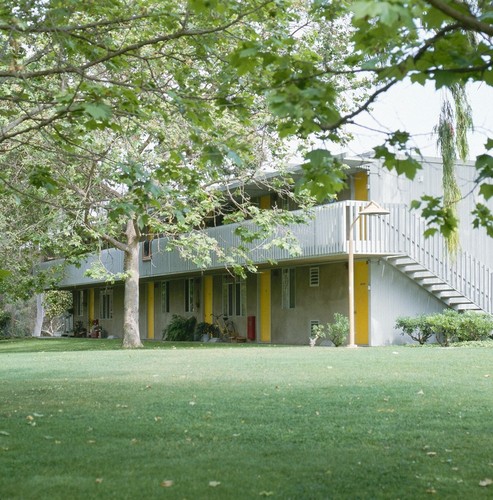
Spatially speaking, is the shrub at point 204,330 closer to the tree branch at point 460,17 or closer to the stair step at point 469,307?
the stair step at point 469,307

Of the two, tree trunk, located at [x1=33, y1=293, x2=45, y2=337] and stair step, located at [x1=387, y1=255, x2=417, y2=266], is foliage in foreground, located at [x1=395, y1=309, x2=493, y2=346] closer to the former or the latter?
stair step, located at [x1=387, y1=255, x2=417, y2=266]

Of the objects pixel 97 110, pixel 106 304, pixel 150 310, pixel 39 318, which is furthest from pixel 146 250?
pixel 97 110

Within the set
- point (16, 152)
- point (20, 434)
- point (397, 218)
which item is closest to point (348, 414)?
point (20, 434)

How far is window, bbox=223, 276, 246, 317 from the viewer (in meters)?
34.3

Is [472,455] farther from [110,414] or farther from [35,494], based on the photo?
[110,414]

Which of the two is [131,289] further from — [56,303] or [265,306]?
[56,303]

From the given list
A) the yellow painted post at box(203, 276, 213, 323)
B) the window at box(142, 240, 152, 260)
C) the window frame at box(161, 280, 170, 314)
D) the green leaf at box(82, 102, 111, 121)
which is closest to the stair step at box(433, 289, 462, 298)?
the yellow painted post at box(203, 276, 213, 323)

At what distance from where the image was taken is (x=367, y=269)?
2752 centimetres

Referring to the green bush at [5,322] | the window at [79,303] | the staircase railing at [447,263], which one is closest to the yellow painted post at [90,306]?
the window at [79,303]

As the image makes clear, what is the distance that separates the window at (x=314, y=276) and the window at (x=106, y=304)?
16.9 metres

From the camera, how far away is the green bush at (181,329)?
3588cm

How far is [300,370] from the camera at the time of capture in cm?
1561

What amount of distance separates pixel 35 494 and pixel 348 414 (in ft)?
14.0

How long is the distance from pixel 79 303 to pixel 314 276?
22.0 meters
